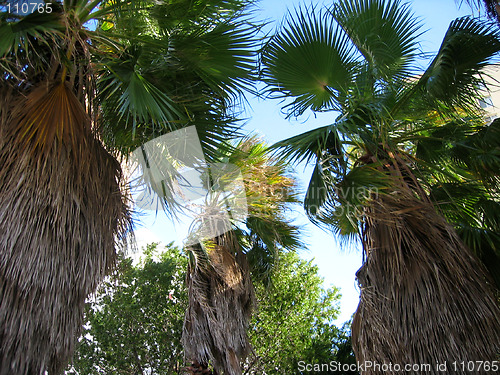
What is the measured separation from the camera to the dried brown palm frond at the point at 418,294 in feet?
11.2

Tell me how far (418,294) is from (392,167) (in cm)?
133

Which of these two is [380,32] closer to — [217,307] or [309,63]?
[309,63]

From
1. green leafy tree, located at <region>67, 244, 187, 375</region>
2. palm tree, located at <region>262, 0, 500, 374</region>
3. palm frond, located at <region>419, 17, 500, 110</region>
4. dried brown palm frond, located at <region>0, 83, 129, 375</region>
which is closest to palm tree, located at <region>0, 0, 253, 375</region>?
dried brown palm frond, located at <region>0, 83, 129, 375</region>

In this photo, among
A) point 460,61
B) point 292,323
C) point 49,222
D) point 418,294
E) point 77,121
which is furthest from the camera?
point 292,323

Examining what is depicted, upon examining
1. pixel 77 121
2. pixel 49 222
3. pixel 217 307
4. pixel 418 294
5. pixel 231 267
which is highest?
pixel 231 267

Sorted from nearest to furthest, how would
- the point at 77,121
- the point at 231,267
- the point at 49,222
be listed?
the point at 49,222 → the point at 77,121 → the point at 231,267

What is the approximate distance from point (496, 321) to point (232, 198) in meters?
4.00

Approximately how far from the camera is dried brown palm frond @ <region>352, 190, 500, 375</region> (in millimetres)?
3418

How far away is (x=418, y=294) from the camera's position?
12.0 feet

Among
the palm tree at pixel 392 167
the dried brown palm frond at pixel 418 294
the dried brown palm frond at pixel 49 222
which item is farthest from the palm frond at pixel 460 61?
the dried brown palm frond at pixel 49 222

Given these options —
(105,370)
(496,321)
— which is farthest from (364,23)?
(105,370)

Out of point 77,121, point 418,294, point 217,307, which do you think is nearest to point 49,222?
point 77,121

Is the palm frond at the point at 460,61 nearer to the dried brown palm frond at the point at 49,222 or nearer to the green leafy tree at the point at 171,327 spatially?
the dried brown palm frond at the point at 49,222

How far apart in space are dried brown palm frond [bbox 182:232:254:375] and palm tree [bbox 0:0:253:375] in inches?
120
